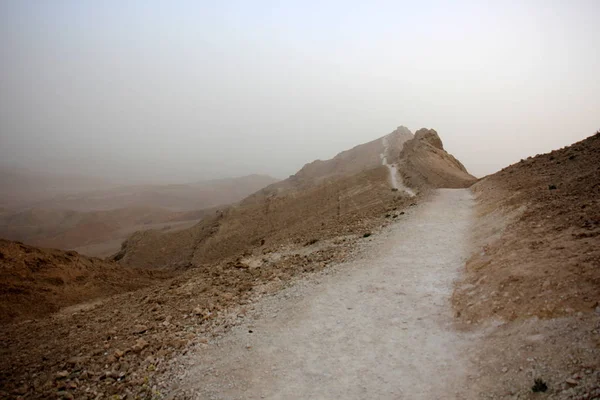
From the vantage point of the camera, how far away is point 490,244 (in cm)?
1244

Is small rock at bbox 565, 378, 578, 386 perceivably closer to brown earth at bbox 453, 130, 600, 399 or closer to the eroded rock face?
brown earth at bbox 453, 130, 600, 399

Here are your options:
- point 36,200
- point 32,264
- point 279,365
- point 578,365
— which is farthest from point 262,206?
point 36,200

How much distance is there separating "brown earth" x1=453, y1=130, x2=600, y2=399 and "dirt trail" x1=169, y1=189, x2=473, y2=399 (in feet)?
2.03

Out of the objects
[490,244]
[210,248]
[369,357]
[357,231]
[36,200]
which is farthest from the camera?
[36,200]

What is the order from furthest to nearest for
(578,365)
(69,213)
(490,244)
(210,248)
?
1. (69,213)
2. (210,248)
3. (490,244)
4. (578,365)

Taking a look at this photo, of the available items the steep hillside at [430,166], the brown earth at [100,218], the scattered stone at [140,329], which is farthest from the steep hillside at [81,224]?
the scattered stone at [140,329]

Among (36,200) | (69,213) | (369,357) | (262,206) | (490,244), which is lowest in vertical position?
(369,357)

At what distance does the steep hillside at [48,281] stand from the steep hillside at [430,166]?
821 inches

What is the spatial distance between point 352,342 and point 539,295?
452cm

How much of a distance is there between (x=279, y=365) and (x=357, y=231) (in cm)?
993

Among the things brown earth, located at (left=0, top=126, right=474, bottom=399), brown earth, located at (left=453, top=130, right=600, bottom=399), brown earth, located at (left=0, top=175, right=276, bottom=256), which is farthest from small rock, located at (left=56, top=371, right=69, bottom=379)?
brown earth, located at (left=0, top=175, right=276, bottom=256)

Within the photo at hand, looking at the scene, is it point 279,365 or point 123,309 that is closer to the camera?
point 279,365

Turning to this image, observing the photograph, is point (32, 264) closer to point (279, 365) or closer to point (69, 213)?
point (279, 365)

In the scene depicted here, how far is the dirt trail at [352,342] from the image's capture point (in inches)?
288
